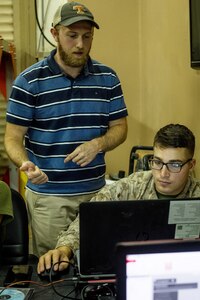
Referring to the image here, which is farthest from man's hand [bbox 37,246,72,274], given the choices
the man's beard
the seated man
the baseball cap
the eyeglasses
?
the baseball cap

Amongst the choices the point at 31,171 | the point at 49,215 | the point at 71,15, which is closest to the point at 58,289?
the point at 31,171

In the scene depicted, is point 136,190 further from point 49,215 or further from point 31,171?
point 49,215

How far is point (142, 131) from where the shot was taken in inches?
145

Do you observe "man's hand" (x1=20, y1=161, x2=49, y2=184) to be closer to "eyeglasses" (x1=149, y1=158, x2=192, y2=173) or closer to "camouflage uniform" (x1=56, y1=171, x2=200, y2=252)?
"camouflage uniform" (x1=56, y1=171, x2=200, y2=252)

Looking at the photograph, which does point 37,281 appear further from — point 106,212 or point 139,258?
point 139,258

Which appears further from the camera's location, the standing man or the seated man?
the standing man

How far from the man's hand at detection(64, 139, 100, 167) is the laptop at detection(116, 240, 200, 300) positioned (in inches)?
45.0

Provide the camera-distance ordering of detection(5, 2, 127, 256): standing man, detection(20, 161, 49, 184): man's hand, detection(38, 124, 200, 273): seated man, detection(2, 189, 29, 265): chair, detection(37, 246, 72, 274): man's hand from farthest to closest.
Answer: detection(5, 2, 127, 256): standing man < detection(2, 189, 29, 265): chair < detection(20, 161, 49, 184): man's hand < detection(38, 124, 200, 273): seated man < detection(37, 246, 72, 274): man's hand

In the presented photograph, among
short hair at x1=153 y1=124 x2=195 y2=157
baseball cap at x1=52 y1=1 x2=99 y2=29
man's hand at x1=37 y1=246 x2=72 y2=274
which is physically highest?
baseball cap at x1=52 y1=1 x2=99 y2=29

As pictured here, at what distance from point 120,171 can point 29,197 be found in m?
1.26

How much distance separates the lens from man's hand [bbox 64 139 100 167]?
78.9 inches

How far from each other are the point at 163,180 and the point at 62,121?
0.75 metres

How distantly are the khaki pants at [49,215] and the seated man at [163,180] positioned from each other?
1.79 ft

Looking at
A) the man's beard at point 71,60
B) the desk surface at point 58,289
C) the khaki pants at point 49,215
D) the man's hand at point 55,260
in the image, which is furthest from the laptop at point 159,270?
the man's beard at point 71,60
